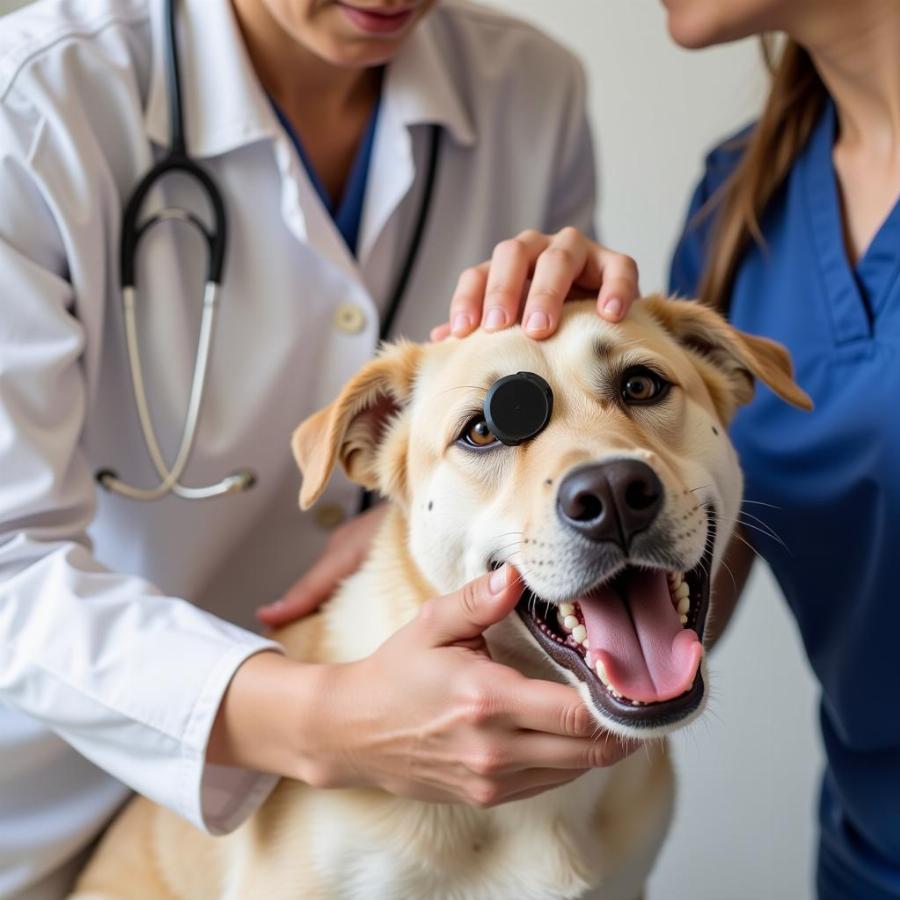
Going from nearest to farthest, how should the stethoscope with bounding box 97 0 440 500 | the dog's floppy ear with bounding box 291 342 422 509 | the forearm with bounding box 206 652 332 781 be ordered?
1. the forearm with bounding box 206 652 332 781
2. the dog's floppy ear with bounding box 291 342 422 509
3. the stethoscope with bounding box 97 0 440 500

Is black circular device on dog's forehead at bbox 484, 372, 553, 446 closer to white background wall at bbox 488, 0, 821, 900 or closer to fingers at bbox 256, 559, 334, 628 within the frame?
fingers at bbox 256, 559, 334, 628

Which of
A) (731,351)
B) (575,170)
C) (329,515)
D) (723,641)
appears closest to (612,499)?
(731,351)

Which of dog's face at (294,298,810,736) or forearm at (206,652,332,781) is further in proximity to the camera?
forearm at (206,652,332,781)

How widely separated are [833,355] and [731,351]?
0.21m

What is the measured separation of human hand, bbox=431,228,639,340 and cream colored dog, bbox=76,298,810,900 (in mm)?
23

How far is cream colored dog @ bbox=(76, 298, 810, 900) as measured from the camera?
0.97 metres

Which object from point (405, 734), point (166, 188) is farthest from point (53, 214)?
point (405, 734)

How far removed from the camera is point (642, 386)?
117 cm

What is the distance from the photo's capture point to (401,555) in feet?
4.14

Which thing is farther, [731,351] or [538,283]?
[731,351]

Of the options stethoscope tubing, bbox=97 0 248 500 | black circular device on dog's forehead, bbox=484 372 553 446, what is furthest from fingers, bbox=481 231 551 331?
stethoscope tubing, bbox=97 0 248 500

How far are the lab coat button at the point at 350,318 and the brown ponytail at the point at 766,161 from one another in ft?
1.78

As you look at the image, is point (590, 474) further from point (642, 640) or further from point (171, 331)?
point (171, 331)

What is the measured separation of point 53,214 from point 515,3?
1.52 metres
